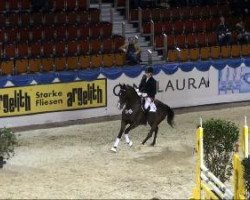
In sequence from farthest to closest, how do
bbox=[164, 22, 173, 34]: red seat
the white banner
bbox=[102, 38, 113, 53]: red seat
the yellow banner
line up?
bbox=[164, 22, 173, 34]: red seat → bbox=[102, 38, 113, 53]: red seat → the white banner → the yellow banner

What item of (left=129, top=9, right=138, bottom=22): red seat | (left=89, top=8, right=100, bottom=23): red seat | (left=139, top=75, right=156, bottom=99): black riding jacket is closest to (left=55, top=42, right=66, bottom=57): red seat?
(left=89, top=8, right=100, bottom=23): red seat

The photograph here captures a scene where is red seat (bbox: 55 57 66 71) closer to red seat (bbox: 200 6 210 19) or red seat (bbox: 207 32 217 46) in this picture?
red seat (bbox: 207 32 217 46)

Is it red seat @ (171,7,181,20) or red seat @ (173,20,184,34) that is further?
red seat @ (171,7,181,20)

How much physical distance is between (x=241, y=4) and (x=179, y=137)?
11664mm

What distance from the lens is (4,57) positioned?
2181 cm

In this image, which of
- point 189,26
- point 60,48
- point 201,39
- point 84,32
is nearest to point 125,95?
point 60,48

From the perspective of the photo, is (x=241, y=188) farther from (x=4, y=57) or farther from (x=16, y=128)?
(x=4, y=57)

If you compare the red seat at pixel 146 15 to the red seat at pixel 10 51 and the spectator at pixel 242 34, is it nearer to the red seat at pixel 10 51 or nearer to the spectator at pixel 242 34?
the spectator at pixel 242 34

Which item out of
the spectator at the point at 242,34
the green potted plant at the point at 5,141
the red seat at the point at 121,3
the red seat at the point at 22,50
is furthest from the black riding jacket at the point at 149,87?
the red seat at the point at 121,3

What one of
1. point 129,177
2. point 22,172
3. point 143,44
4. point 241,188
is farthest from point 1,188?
point 143,44

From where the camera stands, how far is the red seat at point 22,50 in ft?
73.0

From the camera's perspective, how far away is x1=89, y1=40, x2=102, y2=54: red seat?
78.0ft

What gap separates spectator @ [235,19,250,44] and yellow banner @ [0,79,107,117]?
297 inches

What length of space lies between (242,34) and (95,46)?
253 inches
